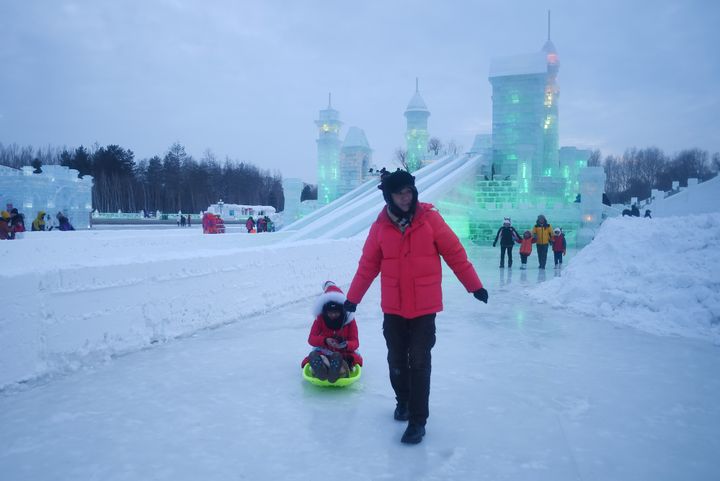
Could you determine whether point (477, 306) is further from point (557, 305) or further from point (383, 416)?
point (383, 416)

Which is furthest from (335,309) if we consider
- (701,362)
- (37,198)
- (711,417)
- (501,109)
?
(37,198)

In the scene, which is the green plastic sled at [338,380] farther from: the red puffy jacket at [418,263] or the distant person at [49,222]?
the distant person at [49,222]

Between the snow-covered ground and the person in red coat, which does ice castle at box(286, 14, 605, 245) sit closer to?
the snow-covered ground

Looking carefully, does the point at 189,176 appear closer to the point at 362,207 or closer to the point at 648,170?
the point at 362,207

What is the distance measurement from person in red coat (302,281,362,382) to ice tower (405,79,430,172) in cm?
3904

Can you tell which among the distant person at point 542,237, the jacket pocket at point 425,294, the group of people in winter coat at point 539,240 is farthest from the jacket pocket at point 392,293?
the distant person at point 542,237

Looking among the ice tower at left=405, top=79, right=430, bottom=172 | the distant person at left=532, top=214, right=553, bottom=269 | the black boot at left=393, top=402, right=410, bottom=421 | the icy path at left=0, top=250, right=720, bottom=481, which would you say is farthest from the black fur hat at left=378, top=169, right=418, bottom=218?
the ice tower at left=405, top=79, right=430, bottom=172

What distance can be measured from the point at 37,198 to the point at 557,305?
97.2 ft

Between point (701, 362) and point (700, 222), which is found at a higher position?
point (700, 222)

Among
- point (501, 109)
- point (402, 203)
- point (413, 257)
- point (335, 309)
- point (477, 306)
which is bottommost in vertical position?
point (477, 306)

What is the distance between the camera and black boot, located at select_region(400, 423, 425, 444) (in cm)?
288

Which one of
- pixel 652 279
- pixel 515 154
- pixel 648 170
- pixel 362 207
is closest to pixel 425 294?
pixel 652 279

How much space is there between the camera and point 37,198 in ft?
89.3

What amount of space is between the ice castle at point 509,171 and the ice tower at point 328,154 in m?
0.08
